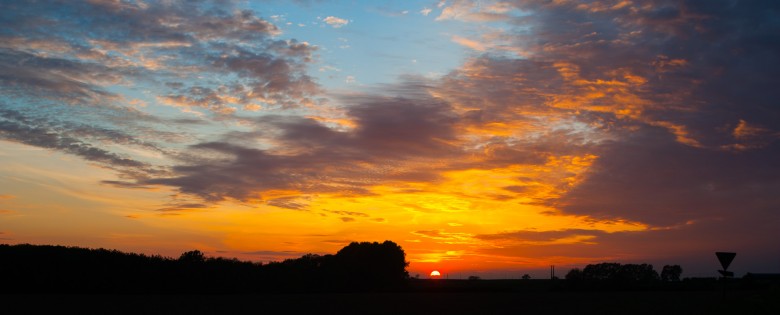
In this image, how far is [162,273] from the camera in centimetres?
6694

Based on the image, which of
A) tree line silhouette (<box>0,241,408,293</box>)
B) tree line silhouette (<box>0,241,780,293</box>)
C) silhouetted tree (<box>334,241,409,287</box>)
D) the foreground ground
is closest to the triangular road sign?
the foreground ground

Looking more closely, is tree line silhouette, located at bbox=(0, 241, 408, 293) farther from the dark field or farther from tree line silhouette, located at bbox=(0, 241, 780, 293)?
the dark field

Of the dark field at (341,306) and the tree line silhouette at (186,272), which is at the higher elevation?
the tree line silhouette at (186,272)

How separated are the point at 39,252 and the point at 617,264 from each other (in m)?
160

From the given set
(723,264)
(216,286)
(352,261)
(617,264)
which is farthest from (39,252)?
(617,264)

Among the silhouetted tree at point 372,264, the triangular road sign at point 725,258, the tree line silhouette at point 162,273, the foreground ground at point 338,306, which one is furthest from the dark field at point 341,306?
the silhouetted tree at point 372,264

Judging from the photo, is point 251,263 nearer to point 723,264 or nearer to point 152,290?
point 152,290

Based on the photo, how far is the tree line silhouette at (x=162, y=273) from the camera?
189 feet

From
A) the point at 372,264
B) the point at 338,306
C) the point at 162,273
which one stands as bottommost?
the point at 338,306

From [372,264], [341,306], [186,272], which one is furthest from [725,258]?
[372,264]

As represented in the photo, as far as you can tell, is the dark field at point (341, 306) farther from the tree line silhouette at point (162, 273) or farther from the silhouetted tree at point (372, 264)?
the silhouetted tree at point (372, 264)

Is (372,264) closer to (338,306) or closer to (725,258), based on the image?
(338,306)

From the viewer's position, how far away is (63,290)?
57.8 meters

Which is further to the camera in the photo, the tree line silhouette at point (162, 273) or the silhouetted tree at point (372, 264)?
the silhouetted tree at point (372, 264)
